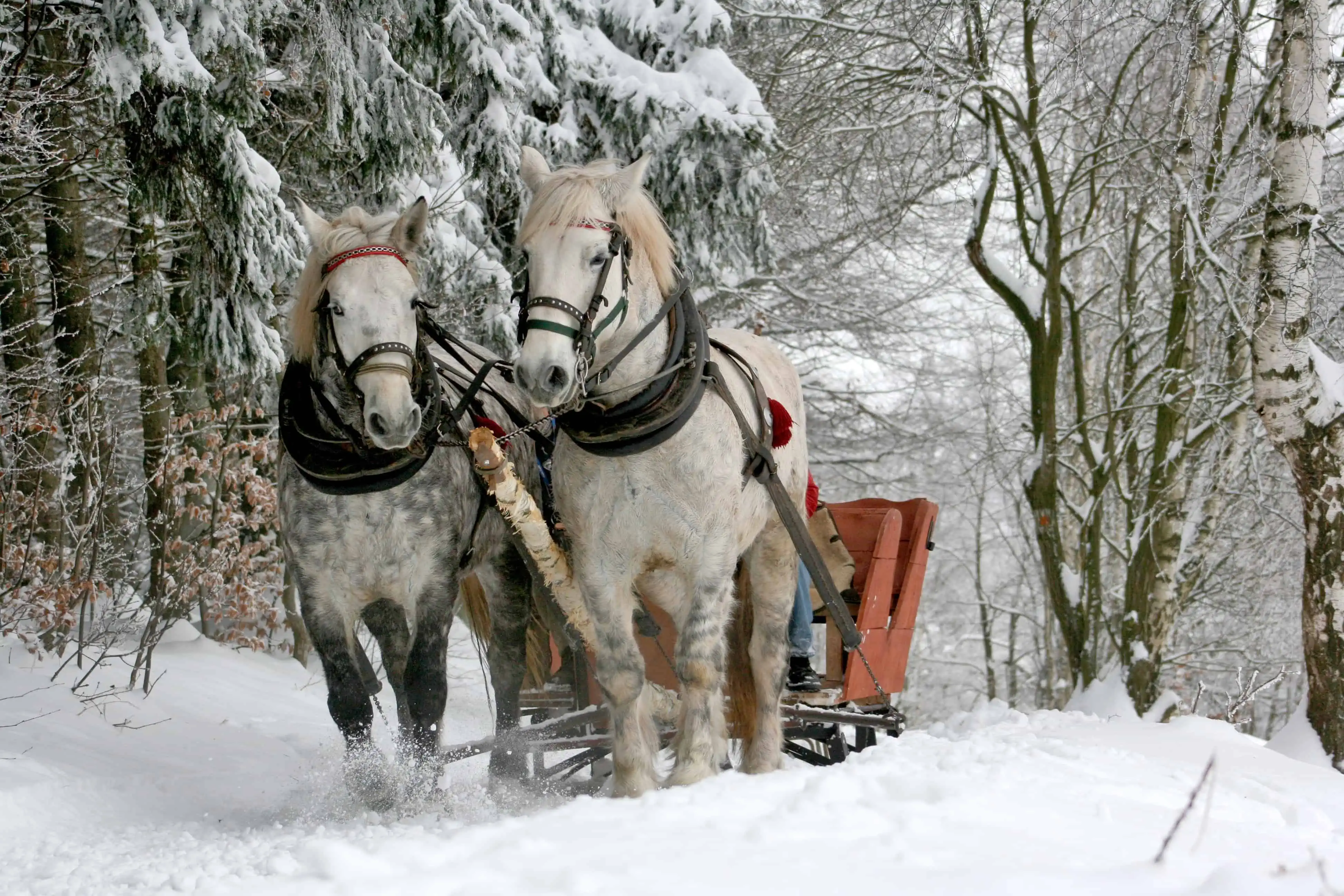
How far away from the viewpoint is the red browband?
12.7 feet

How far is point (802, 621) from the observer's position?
4984 mm

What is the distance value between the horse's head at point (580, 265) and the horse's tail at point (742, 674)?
144 cm

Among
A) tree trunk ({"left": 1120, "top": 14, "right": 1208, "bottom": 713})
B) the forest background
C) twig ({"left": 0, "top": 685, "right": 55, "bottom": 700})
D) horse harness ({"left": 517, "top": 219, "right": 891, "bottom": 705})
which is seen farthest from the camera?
tree trunk ({"left": 1120, "top": 14, "right": 1208, "bottom": 713})

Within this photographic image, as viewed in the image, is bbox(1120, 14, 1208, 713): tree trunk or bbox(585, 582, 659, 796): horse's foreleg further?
bbox(1120, 14, 1208, 713): tree trunk

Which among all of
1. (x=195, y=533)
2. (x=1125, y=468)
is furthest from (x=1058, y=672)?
(x=195, y=533)

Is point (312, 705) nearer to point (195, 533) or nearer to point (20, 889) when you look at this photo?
point (195, 533)

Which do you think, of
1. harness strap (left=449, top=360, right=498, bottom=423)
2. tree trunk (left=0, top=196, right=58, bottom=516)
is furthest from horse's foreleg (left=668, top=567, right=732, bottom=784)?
tree trunk (left=0, top=196, right=58, bottom=516)

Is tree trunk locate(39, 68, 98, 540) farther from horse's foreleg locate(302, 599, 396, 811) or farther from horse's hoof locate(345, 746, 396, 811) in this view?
horse's hoof locate(345, 746, 396, 811)

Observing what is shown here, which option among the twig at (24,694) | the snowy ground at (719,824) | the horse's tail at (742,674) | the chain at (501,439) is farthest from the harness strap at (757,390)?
the twig at (24,694)

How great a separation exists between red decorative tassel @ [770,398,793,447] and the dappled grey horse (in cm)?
A: 114

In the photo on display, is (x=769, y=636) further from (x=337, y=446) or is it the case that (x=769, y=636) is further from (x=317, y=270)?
(x=317, y=270)

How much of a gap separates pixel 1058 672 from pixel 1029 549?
202 cm

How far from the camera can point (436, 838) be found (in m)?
2.77

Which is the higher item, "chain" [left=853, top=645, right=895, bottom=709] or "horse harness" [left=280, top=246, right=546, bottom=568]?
"horse harness" [left=280, top=246, right=546, bottom=568]
